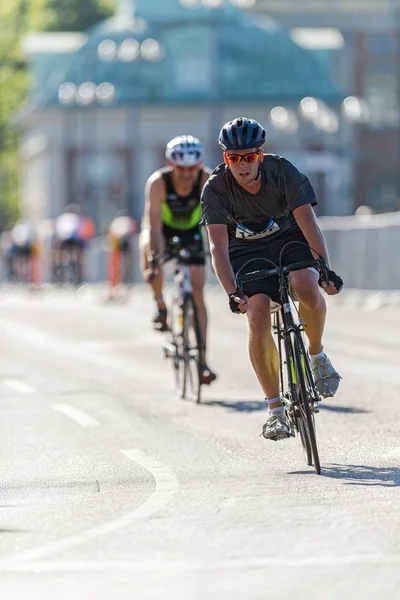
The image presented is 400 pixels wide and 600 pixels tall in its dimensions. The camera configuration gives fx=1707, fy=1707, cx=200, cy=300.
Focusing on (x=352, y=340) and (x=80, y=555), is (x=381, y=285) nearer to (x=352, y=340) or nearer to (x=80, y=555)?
(x=352, y=340)

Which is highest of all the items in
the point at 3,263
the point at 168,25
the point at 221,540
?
the point at 168,25

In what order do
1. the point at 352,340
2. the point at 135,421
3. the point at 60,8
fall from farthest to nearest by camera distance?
the point at 60,8 → the point at 352,340 → the point at 135,421

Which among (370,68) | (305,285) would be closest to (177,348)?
(305,285)

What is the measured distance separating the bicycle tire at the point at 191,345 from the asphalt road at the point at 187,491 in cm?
19

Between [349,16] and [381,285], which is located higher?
[349,16]

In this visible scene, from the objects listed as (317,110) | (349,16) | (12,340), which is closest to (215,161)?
(317,110)

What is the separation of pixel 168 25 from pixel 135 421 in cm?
6961

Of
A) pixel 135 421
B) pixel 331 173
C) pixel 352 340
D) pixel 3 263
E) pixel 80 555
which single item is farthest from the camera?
pixel 331 173

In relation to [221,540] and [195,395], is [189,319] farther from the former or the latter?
[221,540]

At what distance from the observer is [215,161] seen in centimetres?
7306

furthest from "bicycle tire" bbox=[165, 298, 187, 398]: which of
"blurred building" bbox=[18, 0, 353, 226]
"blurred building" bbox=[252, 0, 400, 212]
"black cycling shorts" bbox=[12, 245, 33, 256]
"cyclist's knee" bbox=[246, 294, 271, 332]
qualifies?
"blurred building" bbox=[252, 0, 400, 212]

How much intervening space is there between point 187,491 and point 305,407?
0.86 m

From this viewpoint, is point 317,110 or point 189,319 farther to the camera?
point 317,110

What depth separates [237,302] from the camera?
8336 millimetres
